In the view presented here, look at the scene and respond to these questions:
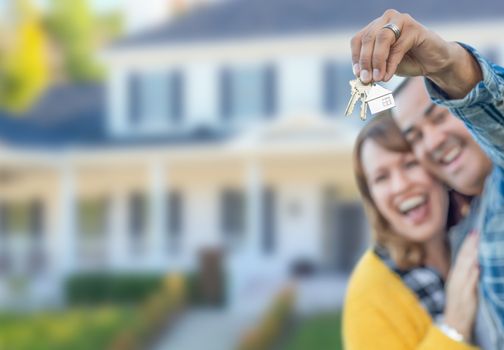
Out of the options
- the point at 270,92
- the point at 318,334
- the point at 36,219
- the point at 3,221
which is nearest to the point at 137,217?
the point at 36,219

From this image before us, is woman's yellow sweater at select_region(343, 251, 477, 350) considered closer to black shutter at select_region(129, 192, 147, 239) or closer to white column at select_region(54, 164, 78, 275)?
white column at select_region(54, 164, 78, 275)

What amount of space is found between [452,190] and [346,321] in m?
0.33

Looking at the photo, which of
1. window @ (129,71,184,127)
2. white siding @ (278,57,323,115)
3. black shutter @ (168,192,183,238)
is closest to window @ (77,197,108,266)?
black shutter @ (168,192,183,238)

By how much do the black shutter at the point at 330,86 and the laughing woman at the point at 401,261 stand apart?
1308cm

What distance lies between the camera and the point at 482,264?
1.63 meters

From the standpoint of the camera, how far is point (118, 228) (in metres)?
16.4

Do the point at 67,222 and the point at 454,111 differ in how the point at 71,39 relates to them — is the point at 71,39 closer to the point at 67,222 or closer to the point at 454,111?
the point at 67,222

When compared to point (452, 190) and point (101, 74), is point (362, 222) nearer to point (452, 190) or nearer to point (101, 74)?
point (101, 74)

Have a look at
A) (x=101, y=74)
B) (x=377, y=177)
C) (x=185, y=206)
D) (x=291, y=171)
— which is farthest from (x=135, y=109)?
(x=377, y=177)

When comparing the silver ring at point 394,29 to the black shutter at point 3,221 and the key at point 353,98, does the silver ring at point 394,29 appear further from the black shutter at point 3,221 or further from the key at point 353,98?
the black shutter at point 3,221

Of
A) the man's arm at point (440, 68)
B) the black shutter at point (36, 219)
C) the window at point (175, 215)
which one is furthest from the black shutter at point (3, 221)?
the man's arm at point (440, 68)

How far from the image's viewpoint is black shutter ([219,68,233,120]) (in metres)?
15.6

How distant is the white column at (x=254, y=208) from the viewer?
49.0 ft

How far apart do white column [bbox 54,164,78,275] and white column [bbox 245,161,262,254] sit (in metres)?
3.07
